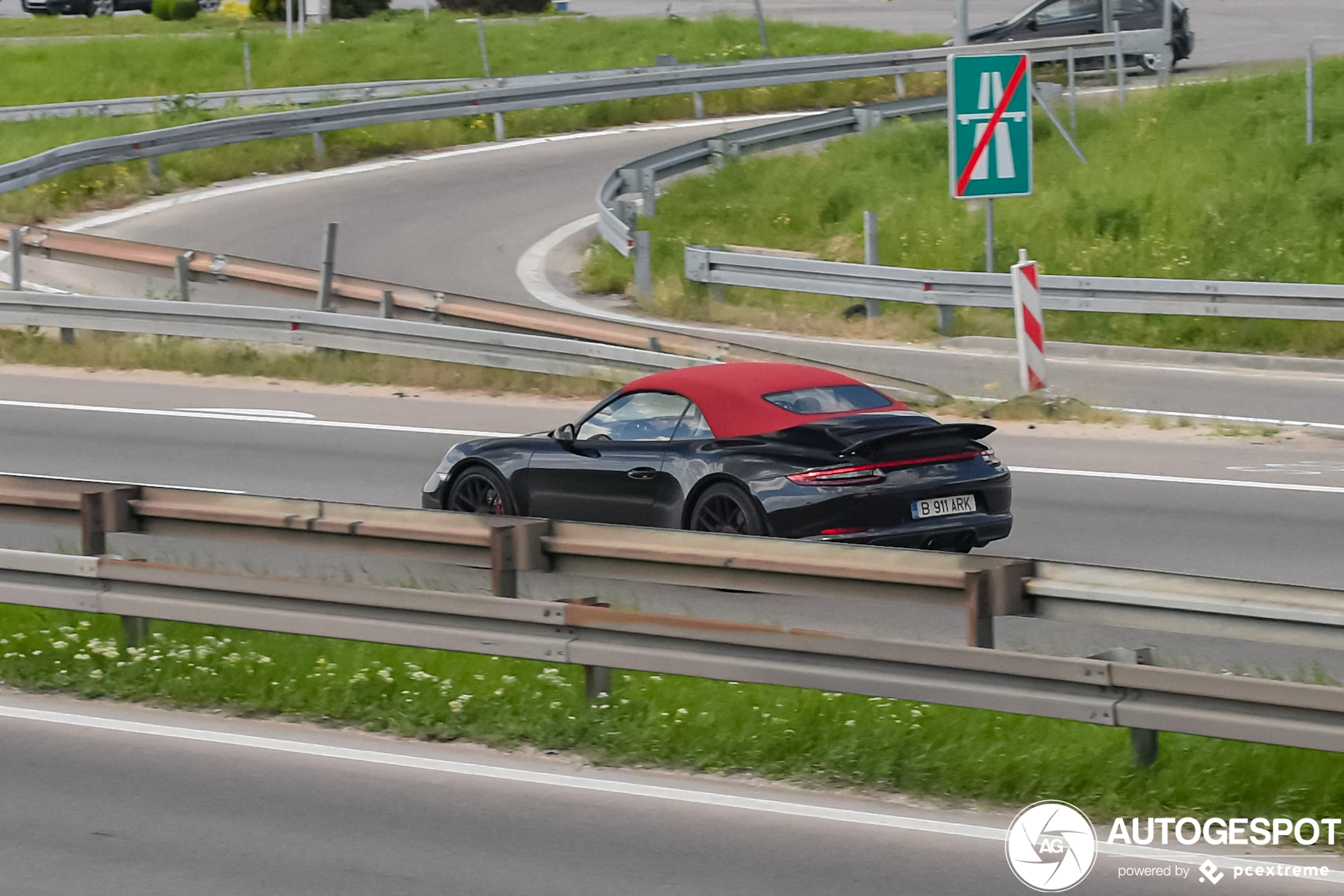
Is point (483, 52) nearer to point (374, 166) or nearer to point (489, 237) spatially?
point (374, 166)

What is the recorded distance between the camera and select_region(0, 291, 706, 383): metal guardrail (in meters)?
17.6

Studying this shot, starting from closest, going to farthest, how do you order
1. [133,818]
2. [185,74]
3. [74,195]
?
[133,818] < [74,195] < [185,74]

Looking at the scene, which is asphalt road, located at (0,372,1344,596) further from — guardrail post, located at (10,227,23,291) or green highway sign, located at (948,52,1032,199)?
green highway sign, located at (948,52,1032,199)

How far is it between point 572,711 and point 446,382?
11091mm

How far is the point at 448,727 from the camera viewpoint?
8.01 m

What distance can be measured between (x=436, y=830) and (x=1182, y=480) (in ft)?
27.6

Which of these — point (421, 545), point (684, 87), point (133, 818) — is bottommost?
point (133, 818)

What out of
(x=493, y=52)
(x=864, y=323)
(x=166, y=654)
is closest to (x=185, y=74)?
(x=493, y=52)

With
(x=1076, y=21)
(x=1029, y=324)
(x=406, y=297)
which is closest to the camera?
(x=1029, y=324)

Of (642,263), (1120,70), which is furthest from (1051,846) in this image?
(1120,70)

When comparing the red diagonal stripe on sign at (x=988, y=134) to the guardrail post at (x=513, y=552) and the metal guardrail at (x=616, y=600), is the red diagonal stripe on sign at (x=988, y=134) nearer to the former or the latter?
the metal guardrail at (x=616, y=600)

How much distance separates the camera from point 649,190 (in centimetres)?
2691

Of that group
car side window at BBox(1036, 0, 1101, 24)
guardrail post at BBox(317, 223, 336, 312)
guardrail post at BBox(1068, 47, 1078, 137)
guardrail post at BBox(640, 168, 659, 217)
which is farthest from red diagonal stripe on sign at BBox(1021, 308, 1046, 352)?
car side window at BBox(1036, 0, 1101, 24)

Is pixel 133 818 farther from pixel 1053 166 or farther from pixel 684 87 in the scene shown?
pixel 684 87
